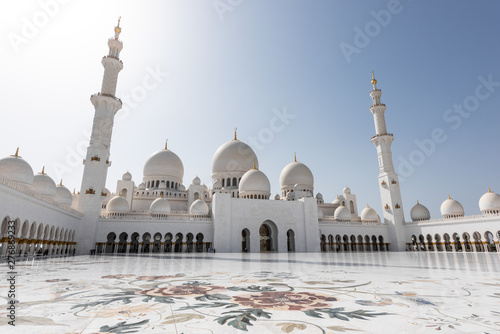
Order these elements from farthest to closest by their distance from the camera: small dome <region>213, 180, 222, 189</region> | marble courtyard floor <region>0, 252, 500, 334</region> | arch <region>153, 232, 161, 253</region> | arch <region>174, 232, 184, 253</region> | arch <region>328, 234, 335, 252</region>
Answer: small dome <region>213, 180, 222, 189</region>, arch <region>328, 234, 335, 252</region>, arch <region>174, 232, 184, 253</region>, arch <region>153, 232, 161, 253</region>, marble courtyard floor <region>0, 252, 500, 334</region>

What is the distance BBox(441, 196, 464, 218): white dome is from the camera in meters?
25.9

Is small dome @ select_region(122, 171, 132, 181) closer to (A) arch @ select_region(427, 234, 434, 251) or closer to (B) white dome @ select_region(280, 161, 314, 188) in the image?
(B) white dome @ select_region(280, 161, 314, 188)

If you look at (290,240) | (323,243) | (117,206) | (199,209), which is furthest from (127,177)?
(323,243)

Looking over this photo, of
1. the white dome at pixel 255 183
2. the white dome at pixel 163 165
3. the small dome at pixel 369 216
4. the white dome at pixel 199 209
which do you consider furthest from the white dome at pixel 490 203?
the white dome at pixel 163 165

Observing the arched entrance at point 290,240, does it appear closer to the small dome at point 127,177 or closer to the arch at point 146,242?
the arch at point 146,242

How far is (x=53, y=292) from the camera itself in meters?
3.65

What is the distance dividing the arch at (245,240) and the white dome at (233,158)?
7.76 metres

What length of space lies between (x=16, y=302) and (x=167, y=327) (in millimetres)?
2174

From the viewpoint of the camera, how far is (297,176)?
3172cm

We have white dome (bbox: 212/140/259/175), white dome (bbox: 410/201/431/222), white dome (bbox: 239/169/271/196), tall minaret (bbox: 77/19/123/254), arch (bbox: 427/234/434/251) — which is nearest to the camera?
tall minaret (bbox: 77/19/123/254)

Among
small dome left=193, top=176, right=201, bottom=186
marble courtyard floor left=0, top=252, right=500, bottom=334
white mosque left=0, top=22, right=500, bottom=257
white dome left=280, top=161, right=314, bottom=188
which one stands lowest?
marble courtyard floor left=0, top=252, right=500, bottom=334

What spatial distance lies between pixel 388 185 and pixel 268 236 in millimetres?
13476

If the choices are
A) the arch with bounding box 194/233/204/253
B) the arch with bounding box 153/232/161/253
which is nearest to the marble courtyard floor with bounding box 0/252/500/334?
the arch with bounding box 153/232/161/253

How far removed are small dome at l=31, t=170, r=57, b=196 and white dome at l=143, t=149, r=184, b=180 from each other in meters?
10.9
